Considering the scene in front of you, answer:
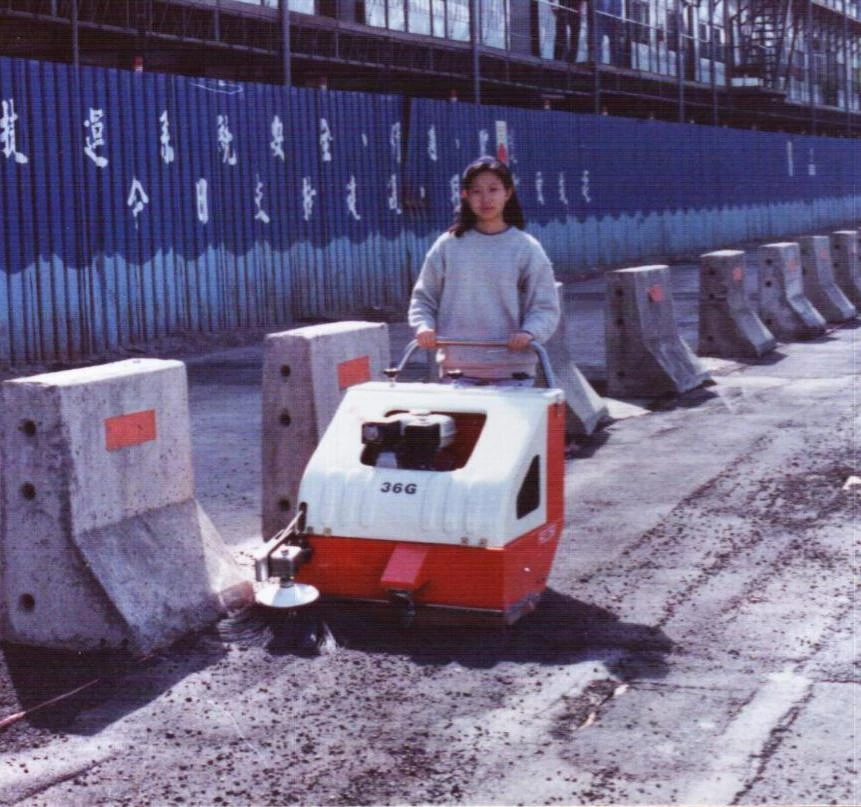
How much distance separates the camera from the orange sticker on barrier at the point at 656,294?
14.3 metres

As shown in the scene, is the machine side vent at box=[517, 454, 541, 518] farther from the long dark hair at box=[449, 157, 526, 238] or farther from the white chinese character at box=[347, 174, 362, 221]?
the white chinese character at box=[347, 174, 362, 221]

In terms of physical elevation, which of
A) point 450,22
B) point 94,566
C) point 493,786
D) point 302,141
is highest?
point 450,22

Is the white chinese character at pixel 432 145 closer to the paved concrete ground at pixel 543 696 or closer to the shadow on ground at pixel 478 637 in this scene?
the paved concrete ground at pixel 543 696

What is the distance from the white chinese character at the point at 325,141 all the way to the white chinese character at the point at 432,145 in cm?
354

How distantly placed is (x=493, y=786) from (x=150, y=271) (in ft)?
47.0

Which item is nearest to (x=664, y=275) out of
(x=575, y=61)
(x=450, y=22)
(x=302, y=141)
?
(x=302, y=141)

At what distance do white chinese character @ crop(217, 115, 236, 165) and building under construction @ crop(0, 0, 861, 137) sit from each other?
6.70 feet

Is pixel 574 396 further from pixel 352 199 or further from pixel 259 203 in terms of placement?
pixel 352 199

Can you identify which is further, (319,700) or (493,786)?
(319,700)

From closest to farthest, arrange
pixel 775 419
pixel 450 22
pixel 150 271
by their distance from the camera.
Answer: pixel 775 419 → pixel 150 271 → pixel 450 22

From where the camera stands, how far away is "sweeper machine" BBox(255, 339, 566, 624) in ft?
20.7

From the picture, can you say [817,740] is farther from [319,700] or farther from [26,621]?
[26,621]

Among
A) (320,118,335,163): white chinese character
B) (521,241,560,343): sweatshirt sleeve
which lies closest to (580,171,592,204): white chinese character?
(320,118,335,163): white chinese character

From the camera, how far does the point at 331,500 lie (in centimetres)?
653
